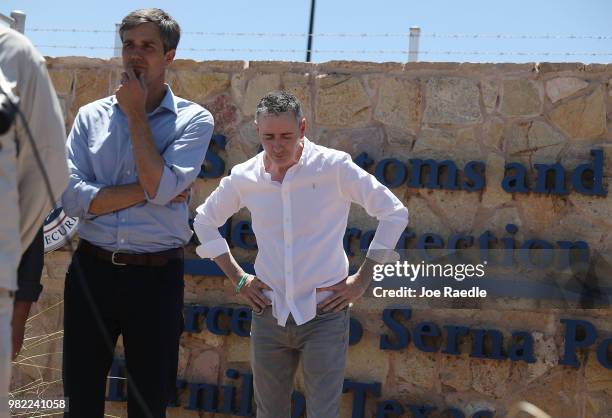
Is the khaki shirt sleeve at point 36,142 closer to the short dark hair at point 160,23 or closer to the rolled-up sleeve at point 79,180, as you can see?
the rolled-up sleeve at point 79,180

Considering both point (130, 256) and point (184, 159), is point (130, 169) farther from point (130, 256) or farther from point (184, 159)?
point (130, 256)

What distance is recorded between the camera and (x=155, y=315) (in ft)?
12.1

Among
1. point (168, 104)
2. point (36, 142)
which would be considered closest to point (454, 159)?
point (168, 104)

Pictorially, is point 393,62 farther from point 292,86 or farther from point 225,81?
point 225,81

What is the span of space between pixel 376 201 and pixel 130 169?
1.13 metres

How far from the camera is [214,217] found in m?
4.51

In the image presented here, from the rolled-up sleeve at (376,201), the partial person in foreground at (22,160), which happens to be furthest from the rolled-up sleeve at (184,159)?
the partial person in foreground at (22,160)

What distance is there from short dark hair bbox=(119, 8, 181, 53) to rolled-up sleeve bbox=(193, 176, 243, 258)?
0.79m

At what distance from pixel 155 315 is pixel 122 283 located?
184mm

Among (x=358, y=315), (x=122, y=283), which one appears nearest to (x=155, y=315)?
(x=122, y=283)

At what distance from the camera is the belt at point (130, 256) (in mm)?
3697

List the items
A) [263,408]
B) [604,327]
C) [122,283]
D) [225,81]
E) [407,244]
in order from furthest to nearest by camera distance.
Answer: [225,81], [407,244], [604,327], [263,408], [122,283]

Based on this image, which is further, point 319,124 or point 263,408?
point 319,124

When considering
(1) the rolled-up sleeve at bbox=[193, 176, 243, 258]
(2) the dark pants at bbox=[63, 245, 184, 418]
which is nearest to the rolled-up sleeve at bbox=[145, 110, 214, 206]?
(2) the dark pants at bbox=[63, 245, 184, 418]
